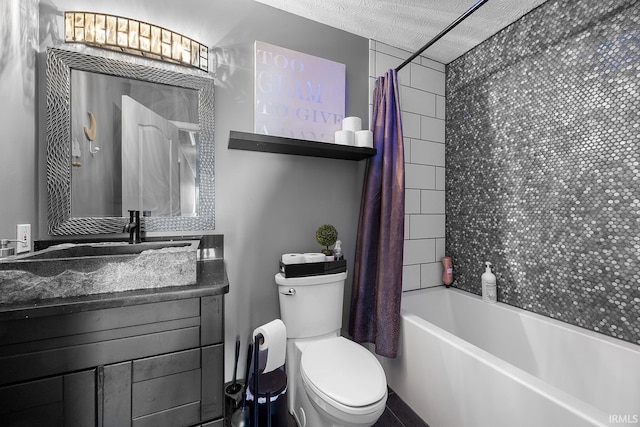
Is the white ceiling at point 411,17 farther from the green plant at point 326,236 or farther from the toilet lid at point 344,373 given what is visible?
the toilet lid at point 344,373

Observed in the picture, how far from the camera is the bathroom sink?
75cm

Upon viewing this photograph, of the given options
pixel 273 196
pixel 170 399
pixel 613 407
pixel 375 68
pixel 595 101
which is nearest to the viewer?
pixel 170 399

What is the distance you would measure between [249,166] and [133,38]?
824 millimetres

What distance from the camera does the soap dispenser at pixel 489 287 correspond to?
1729 millimetres

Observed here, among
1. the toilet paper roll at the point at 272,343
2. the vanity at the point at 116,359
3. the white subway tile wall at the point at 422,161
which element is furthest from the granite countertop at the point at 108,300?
the white subway tile wall at the point at 422,161

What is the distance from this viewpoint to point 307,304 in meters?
1.42

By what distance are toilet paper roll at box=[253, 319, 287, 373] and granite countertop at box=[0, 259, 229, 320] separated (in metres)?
0.35

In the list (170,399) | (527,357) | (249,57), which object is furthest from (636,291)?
(249,57)

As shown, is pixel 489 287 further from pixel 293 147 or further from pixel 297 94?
pixel 297 94

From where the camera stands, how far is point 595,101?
→ 4.20ft

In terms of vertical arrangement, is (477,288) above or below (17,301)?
below

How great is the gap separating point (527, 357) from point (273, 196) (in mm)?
1812

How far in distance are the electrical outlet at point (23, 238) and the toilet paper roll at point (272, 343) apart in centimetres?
101

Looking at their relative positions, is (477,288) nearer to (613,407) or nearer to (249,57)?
(613,407)
